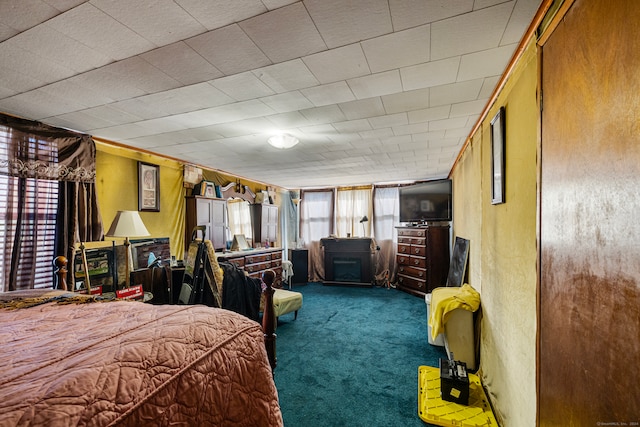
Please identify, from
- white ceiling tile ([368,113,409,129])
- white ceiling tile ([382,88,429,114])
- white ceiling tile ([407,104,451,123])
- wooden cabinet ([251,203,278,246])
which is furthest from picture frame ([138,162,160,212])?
white ceiling tile ([407,104,451,123])

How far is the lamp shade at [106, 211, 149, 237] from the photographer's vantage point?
2482 millimetres

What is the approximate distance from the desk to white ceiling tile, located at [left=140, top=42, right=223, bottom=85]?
480 cm

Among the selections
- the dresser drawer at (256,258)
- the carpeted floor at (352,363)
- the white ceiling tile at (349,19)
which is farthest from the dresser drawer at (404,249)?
the white ceiling tile at (349,19)

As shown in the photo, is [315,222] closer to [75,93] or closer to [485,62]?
[75,93]

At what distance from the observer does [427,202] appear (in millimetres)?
5047

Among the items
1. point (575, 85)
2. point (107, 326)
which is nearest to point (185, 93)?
point (107, 326)

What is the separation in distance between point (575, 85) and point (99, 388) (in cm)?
162

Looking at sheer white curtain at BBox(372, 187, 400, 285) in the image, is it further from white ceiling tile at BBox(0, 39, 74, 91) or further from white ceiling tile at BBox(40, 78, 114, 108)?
white ceiling tile at BBox(0, 39, 74, 91)

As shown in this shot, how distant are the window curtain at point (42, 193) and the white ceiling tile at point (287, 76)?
2155 millimetres

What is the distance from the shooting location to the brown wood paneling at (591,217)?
64 cm

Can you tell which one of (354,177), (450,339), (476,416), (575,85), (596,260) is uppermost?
(354,177)

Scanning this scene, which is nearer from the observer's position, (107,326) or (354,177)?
(107,326)

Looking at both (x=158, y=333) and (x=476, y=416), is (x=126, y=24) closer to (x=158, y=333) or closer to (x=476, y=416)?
(x=158, y=333)

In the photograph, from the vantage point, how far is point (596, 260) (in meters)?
0.76
